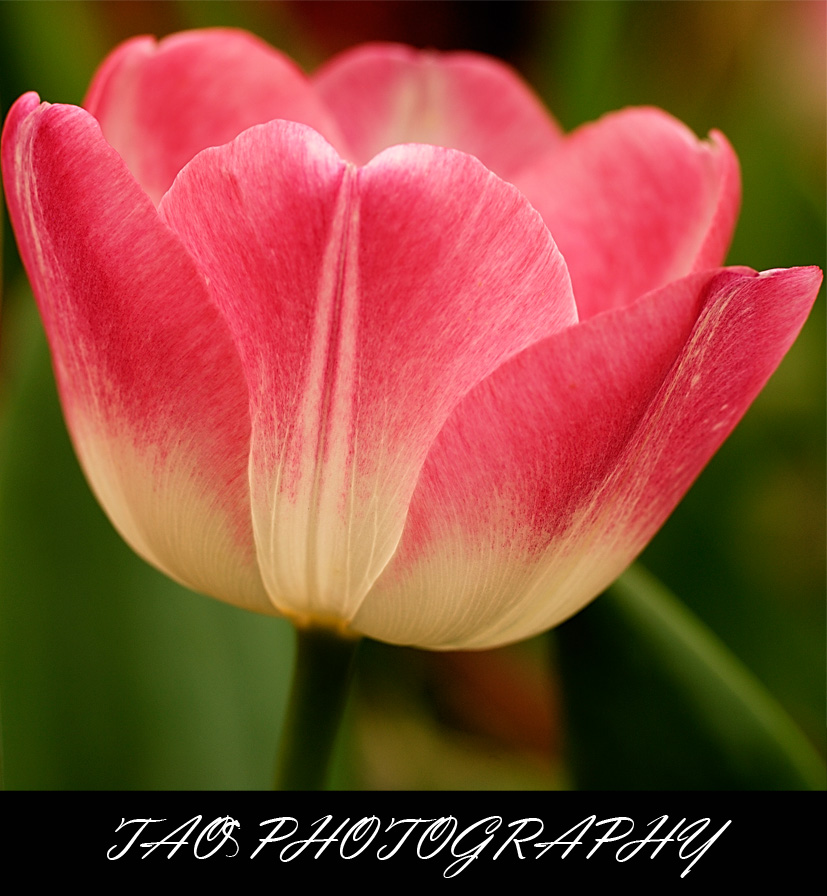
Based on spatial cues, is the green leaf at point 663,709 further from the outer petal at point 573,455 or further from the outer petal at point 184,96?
the outer petal at point 184,96

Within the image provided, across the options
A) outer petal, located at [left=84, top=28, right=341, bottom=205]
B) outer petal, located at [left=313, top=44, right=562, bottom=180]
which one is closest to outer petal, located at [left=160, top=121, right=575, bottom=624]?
outer petal, located at [left=84, top=28, right=341, bottom=205]

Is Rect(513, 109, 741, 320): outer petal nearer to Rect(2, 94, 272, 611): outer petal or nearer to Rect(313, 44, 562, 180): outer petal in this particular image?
Rect(313, 44, 562, 180): outer petal

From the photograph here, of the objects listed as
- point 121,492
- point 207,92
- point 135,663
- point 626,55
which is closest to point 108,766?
point 135,663

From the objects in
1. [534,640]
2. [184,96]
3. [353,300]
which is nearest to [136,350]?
[353,300]

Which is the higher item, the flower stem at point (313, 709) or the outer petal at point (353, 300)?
the outer petal at point (353, 300)

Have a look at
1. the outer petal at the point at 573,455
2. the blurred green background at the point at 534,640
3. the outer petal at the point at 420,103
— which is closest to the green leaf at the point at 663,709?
the blurred green background at the point at 534,640

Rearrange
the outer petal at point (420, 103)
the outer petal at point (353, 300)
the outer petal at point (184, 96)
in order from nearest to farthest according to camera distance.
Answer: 1. the outer petal at point (353, 300)
2. the outer petal at point (184, 96)
3. the outer petal at point (420, 103)
